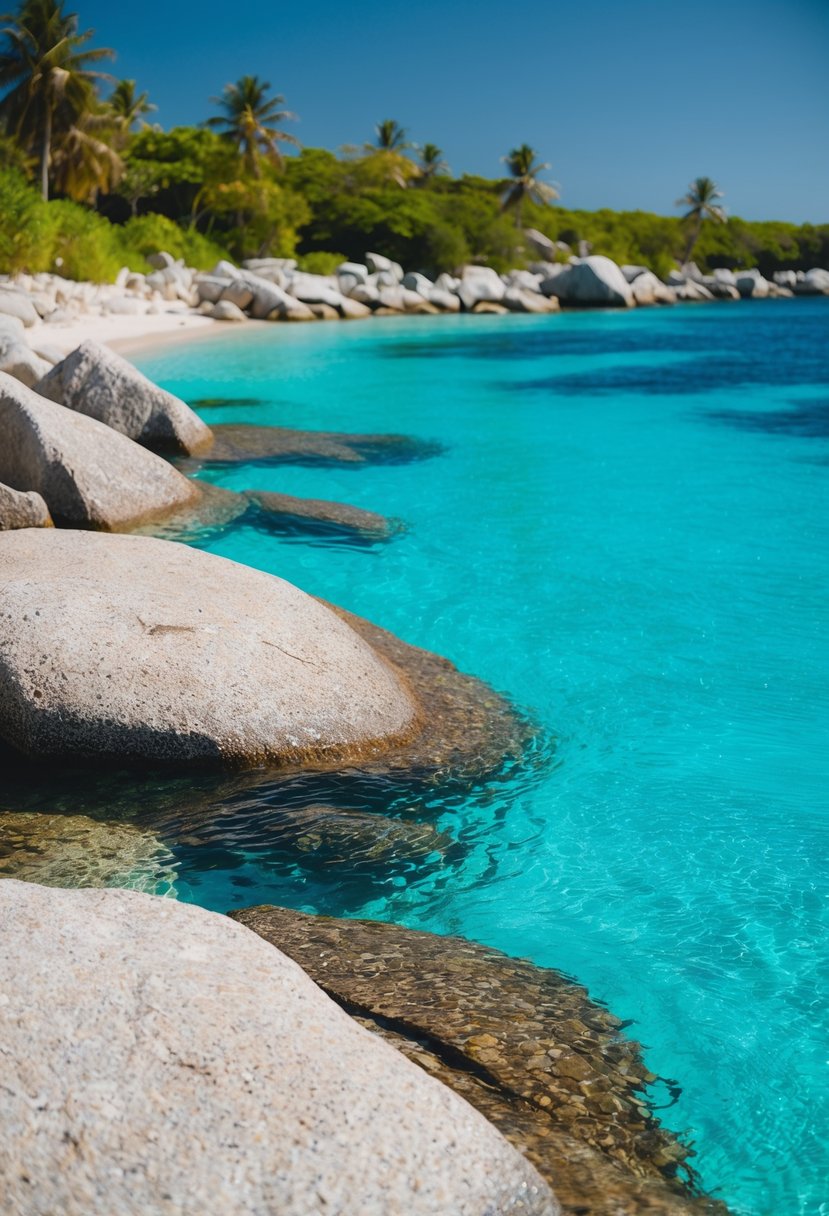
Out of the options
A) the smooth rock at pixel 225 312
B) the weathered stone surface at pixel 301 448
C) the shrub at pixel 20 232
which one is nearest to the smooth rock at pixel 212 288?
the smooth rock at pixel 225 312

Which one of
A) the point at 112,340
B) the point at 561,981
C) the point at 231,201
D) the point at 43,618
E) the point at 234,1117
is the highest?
the point at 231,201

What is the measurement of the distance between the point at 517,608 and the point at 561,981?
496 cm

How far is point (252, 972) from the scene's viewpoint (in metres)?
3.00

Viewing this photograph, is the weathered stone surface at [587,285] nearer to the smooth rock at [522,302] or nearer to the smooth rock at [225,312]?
the smooth rock at [522,302]

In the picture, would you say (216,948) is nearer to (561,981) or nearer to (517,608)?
(561,981)

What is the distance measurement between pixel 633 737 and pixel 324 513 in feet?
16.1

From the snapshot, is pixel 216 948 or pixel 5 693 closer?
pixel 216 948

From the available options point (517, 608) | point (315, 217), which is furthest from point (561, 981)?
point (315, 217)

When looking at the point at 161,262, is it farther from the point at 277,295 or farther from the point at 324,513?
the point at 324,513

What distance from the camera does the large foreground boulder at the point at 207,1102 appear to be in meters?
2.37

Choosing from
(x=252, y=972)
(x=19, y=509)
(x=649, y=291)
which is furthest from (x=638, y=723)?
(x=649, y=291)

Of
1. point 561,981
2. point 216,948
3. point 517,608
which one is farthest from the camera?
point 517,608

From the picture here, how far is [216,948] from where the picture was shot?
10.1 feet

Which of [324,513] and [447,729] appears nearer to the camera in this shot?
[447,729]
